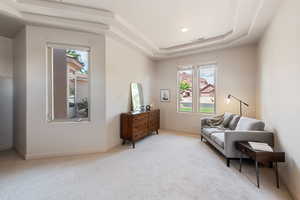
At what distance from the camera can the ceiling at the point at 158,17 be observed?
2.51m

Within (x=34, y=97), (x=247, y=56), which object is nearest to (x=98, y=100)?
(x=34, y=97)

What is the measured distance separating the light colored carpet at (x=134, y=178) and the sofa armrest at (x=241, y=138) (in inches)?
11.9

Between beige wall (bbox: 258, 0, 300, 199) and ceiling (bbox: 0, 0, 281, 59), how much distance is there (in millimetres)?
426

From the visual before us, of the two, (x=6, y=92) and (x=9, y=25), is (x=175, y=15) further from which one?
(x=6, y=92)

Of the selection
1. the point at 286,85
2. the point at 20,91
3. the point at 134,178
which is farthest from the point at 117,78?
the point at 286,85

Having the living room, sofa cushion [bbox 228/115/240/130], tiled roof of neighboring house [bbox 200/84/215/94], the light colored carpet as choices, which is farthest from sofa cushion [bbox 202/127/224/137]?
tiled roof of neighboring house [bbox 200/84/215/94]

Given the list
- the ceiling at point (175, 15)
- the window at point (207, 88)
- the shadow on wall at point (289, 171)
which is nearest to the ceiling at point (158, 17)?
the ceiling at point (175, 15)

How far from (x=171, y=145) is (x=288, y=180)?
2.30 m

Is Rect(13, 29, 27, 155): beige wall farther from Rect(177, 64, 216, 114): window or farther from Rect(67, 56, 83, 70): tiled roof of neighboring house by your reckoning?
Rect(177, 64, 216, 114): window

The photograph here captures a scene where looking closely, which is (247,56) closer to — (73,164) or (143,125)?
(143,125)

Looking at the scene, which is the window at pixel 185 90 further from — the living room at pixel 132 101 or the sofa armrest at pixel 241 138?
the sofa armrest at pixel 241 138

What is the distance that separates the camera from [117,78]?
3.84 meters

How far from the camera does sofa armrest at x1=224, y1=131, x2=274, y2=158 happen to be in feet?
8.51

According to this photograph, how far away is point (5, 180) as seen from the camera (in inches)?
87.1
